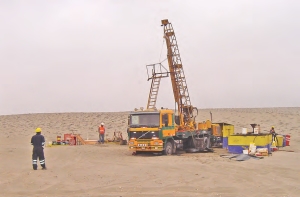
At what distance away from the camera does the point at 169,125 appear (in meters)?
22.2

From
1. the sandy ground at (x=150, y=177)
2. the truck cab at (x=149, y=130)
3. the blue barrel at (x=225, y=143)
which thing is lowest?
the sandy ground at (x=150, y=177)

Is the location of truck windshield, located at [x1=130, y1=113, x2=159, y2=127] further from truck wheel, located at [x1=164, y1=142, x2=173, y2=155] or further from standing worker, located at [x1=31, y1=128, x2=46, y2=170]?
standing worker, located at [x1=31, y1=128, x2=46, y2=170]

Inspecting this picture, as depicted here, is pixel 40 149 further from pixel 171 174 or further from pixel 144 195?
pixel 144 195

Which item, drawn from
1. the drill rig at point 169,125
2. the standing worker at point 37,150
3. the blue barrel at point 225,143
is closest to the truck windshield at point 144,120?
the drill rig at point 169,125

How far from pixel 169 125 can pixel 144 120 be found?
1.46 meters

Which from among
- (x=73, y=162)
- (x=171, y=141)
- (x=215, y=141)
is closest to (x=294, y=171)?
(x=171, y=141)

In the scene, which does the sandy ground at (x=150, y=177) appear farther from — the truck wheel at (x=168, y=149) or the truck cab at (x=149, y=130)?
the truck wheel at (x=168, y=149)

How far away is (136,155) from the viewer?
886 inches

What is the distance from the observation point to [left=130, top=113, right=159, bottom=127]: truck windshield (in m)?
21.6

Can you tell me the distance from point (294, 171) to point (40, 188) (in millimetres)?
9452

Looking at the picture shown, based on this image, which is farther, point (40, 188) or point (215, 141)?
point (215, 141)

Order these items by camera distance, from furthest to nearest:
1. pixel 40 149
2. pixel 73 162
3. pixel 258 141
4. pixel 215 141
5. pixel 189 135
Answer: pixel 215 141 < pixel 189 135 < pixel 258 141 < pixel 73 162 < pixel 40 149

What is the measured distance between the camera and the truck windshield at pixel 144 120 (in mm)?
21609

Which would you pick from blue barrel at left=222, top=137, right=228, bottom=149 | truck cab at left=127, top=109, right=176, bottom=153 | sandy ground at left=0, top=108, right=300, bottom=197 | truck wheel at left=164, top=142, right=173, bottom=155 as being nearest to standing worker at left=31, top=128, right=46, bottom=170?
sandy ground at left=0, top=108, right=300, bottom=197
